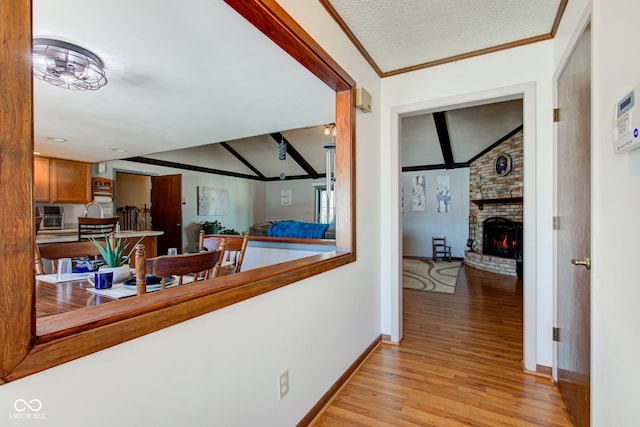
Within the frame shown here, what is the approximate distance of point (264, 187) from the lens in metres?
9.62

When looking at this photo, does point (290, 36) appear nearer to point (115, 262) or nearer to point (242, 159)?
point (115, 262)

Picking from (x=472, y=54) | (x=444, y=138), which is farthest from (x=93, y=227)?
(x=444, y=138)

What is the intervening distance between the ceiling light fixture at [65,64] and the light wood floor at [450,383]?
2.58 meters

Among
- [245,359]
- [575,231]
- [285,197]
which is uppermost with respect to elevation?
[285,197]

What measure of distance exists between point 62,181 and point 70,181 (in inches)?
4.3

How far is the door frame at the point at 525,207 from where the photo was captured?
2174 mm

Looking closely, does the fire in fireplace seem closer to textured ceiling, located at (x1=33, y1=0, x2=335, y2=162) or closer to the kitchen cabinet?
textured ceiling, located at (x1=33, y1=0, x2=335, y2=162)

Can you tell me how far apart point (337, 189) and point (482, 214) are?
18.5ft

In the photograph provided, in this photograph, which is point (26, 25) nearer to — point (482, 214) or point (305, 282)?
point (305, 282)

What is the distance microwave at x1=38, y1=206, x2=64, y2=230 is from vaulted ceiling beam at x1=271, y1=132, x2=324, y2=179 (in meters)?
4.39

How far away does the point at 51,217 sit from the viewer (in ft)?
15.7

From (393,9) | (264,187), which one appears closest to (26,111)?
(393,9)
